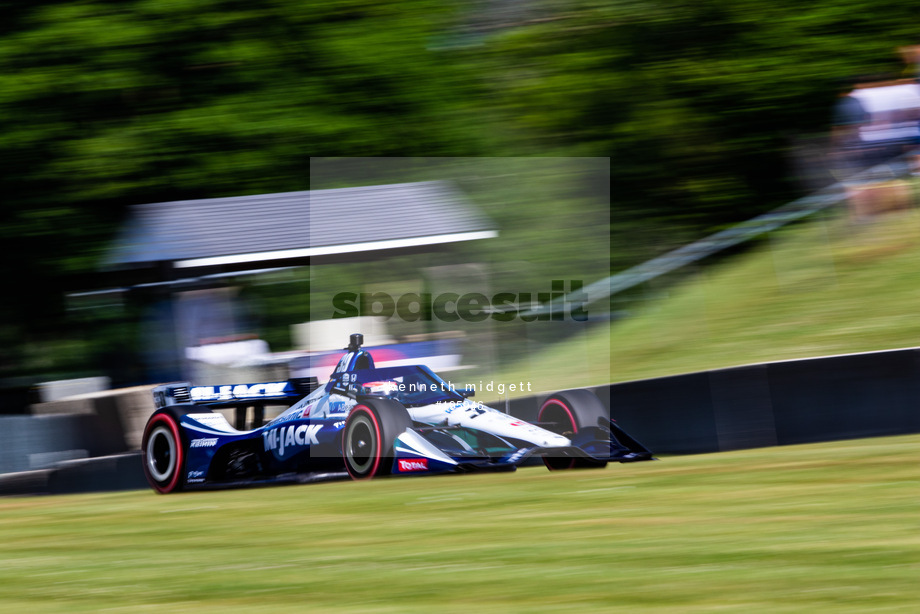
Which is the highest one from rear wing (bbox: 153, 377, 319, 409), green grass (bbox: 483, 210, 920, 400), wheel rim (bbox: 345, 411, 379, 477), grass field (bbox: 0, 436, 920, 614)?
green grass (bbox: 483, 210, 920, 400)

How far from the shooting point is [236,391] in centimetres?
757

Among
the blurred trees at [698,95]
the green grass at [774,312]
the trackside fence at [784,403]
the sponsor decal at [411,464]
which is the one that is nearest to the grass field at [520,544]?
the sponsor decal at [411,464]

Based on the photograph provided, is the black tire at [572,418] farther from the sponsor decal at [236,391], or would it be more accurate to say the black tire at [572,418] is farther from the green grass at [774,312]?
the sponsor decal at [236,391]

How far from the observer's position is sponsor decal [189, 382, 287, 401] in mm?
7484

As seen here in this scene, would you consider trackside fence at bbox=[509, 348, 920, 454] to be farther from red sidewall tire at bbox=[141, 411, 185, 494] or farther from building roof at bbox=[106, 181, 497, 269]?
red sidewall tire at bbox=[141, 411, 185, 494]

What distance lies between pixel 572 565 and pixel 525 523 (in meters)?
0.96

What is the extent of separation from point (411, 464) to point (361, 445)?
319 mm

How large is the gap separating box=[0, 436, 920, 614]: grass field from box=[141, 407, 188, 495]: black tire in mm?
763

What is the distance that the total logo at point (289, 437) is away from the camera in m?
6.73

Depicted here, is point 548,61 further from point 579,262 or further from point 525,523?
point 525,523

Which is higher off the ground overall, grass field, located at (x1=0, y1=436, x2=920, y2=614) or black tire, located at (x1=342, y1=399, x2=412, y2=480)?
black tire, located at (x1=342, y1=399, x2=412, y2=480)

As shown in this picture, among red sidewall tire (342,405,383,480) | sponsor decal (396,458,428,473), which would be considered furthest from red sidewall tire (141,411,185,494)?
sponsor decal (396,458,428,473)

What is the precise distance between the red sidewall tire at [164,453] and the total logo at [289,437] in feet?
2.06

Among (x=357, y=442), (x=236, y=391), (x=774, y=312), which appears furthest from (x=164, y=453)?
(x=774, y=312)
